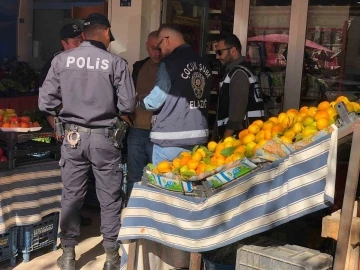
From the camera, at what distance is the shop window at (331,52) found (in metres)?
6.23

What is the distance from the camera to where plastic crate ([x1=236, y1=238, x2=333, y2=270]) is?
3.14 metres

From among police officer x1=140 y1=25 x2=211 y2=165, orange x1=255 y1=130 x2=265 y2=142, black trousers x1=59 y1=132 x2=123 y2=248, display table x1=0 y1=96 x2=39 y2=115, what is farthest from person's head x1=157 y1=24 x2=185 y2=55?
display table x1=0 y1=96 x2=39 y2=115

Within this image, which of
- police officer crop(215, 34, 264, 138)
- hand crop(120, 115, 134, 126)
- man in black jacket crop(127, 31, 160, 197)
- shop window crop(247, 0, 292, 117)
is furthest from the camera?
shop window crop(247, 0, 292, 117)

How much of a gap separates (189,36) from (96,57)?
119 inches

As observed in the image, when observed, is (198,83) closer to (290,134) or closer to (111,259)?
(290,134)

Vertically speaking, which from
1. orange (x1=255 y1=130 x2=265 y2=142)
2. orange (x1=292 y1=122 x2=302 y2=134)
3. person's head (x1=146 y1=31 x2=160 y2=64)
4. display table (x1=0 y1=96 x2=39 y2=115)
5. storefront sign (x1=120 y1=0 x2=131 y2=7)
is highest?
storefront sign (x1=120 y1=0 x2=131 y2=7)

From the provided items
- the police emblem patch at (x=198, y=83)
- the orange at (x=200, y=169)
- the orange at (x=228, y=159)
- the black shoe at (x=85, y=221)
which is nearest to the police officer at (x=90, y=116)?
the police emblem patch at (x=198, y=83)

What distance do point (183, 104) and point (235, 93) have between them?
2.71 ft

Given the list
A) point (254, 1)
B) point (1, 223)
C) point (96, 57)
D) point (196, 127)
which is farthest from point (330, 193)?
point (254, 1)

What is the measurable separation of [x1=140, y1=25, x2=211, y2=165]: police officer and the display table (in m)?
3.86

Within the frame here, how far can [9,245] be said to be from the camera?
4.60 metres

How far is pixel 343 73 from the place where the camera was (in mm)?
6316

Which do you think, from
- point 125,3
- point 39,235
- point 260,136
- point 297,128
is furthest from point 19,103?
point 297,128

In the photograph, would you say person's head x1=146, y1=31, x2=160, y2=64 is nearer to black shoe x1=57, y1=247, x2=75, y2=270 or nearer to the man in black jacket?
the man in black jacket
